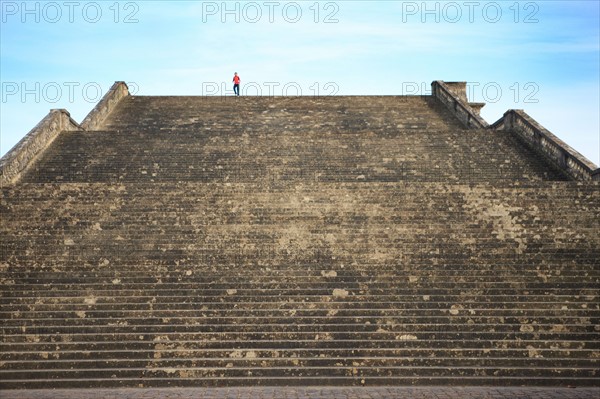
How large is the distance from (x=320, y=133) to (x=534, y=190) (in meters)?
6.81

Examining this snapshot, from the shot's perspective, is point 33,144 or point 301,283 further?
point 33,144

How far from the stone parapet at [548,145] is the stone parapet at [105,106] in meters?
13.1

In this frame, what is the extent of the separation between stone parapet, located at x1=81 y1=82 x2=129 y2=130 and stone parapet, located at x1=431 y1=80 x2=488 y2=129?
39.6 ft

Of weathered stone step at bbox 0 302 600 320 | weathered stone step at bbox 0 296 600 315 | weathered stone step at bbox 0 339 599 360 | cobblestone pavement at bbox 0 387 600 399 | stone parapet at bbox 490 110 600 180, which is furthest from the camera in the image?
stone parapet at bbox 490 110 600 180

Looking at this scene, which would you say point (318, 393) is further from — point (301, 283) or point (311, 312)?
point (301, 283)

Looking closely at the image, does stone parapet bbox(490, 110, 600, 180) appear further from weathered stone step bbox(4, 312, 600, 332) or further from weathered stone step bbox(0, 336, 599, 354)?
weathered stone step bbox(0, 336, 599, 354)

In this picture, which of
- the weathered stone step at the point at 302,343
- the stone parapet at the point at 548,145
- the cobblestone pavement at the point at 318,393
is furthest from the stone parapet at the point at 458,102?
the cobblestone pavement at the point at 318,393

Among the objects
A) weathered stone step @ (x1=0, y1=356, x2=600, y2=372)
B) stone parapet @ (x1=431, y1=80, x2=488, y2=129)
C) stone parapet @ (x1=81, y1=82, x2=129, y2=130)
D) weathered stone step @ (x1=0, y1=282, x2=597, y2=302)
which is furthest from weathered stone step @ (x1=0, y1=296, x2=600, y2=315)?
stone parapet @ (x1=81, y1=82, x2=129, y2=130)

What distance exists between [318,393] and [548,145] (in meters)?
10.4

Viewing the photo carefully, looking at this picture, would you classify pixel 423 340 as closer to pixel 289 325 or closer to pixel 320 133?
pixel 289 325

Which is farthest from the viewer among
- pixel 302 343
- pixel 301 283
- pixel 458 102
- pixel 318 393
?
pixel 458 102

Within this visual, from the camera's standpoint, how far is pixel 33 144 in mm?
15742

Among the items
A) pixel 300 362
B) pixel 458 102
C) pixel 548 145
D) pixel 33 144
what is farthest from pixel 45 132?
pixel 548 145

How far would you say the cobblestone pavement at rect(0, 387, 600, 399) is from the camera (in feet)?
26.6
